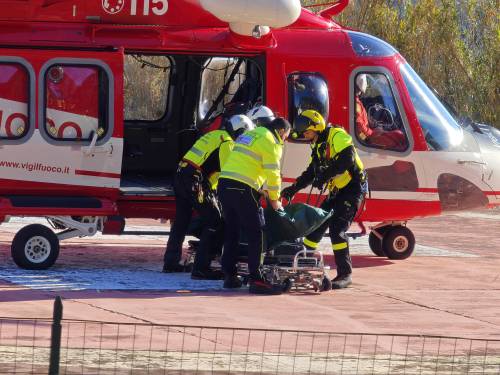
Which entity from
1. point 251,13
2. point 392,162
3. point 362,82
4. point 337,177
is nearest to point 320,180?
point 337,177

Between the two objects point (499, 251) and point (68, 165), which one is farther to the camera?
point (499, 251)

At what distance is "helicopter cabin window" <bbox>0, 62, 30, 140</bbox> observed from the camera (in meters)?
12.5

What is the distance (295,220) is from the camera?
38.6 feet

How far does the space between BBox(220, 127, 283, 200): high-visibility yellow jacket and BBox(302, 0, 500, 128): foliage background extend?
15394 mm

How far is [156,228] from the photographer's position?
54.3ft

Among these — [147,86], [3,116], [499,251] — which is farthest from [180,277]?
[147,86]

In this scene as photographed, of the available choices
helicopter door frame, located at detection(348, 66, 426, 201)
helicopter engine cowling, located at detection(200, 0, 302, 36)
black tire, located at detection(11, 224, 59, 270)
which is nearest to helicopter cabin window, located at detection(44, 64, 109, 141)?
black tire, located at detection(11, 224, 59, 270)

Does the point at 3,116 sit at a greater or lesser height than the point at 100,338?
greater

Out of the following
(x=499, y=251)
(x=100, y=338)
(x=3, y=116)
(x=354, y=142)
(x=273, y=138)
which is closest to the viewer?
(x=100, y=338)

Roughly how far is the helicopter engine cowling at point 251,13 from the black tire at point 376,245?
3.12 metres

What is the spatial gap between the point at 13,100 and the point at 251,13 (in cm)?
259

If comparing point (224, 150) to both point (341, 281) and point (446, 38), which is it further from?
point (446, 38)

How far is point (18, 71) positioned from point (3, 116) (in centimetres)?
48

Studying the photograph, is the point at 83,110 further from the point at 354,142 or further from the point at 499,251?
the point at 499,251
